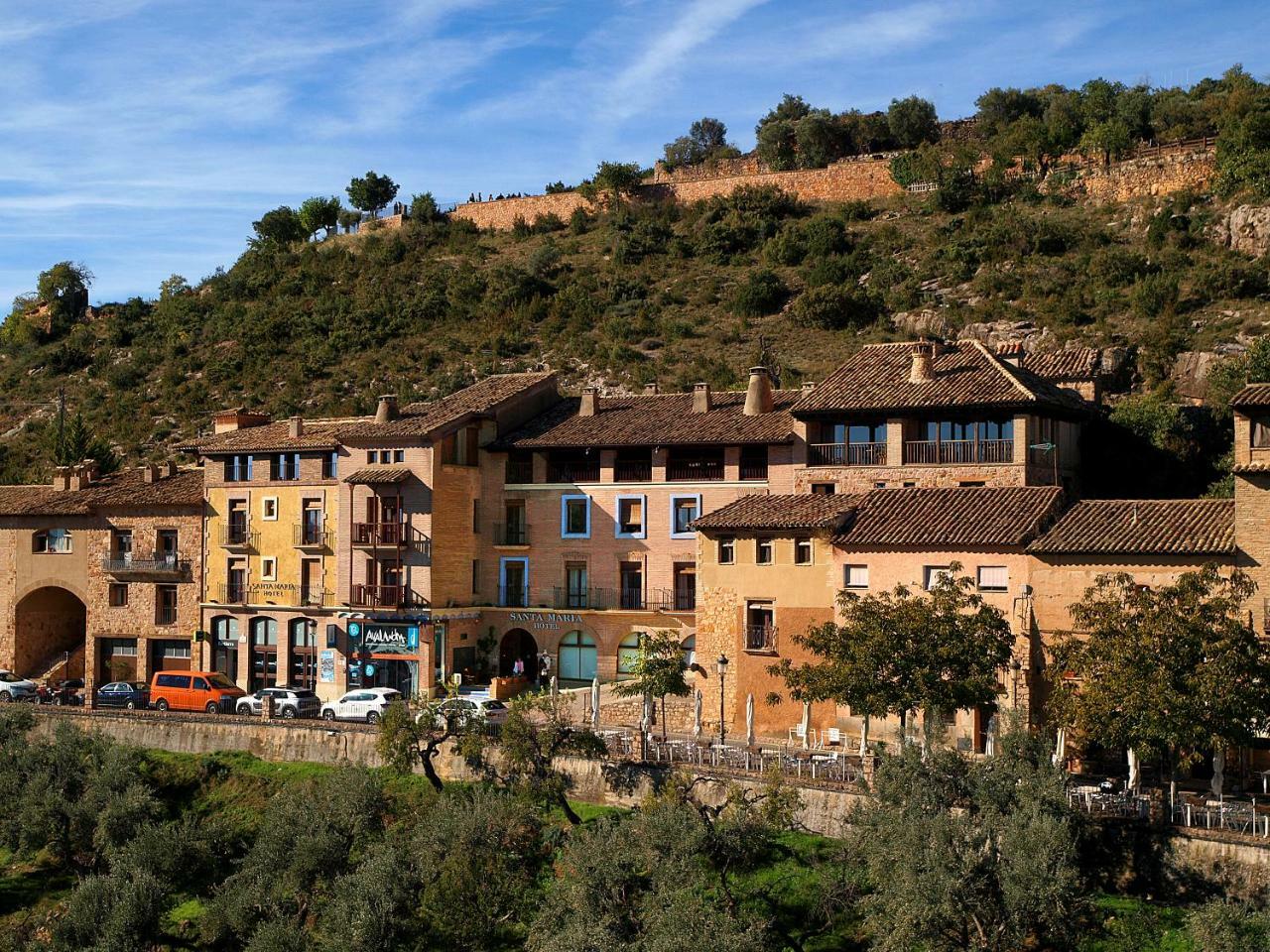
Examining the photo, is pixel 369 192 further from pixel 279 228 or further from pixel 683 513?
pixel 683 513

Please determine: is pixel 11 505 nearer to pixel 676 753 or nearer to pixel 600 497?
pixel 600 497

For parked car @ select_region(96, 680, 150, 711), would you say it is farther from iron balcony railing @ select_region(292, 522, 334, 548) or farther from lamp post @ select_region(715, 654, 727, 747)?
lamp post @ select_region(715, 654, 727, 747)

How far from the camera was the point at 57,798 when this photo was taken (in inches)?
1624

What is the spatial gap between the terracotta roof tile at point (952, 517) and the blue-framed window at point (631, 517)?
10530mm

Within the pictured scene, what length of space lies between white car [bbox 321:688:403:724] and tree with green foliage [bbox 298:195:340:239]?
81.3 m

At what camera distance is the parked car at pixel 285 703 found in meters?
49.3

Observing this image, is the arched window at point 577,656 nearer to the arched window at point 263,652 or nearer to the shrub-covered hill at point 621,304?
the arched window at point 263,652

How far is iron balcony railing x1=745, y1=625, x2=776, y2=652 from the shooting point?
143ft

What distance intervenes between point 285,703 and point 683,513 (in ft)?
48.2

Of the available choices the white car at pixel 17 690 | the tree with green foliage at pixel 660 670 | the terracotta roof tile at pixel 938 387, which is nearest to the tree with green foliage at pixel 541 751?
the tree with green foliage at pixel 660 670

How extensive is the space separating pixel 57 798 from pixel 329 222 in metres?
88.8

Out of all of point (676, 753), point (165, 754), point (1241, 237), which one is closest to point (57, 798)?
point (165, 754)

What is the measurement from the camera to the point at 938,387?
4797 cm

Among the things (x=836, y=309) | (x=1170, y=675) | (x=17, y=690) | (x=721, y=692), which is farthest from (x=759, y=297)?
(x=1170, y=675)
